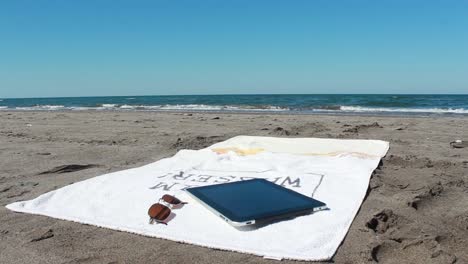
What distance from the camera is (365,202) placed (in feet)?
8.03

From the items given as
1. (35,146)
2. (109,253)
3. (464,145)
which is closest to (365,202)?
(109,253)

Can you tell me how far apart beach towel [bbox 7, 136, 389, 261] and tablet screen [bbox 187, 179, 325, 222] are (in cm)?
6

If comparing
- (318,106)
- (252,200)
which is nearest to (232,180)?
(252,200)

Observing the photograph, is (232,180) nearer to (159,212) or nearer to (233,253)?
(159,212)

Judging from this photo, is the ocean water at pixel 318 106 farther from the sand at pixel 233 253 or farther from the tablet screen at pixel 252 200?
the tablet screen at pixel 252 200

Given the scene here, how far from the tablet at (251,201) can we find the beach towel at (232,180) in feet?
0.15

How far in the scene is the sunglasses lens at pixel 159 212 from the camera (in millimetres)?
2151

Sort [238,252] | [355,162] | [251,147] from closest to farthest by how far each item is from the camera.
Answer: [238,252] → [355,162] → [251,147]

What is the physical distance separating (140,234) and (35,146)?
395 cm

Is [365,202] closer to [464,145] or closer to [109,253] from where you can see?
[109,253]

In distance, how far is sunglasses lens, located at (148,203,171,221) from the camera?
2151 millimetres

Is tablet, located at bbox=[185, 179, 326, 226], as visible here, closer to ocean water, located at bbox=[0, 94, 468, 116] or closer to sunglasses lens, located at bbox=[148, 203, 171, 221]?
sunglasses lens, located at bbox=[148, 203, 171, 221]

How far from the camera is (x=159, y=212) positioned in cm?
217

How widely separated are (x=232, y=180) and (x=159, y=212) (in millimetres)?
907
